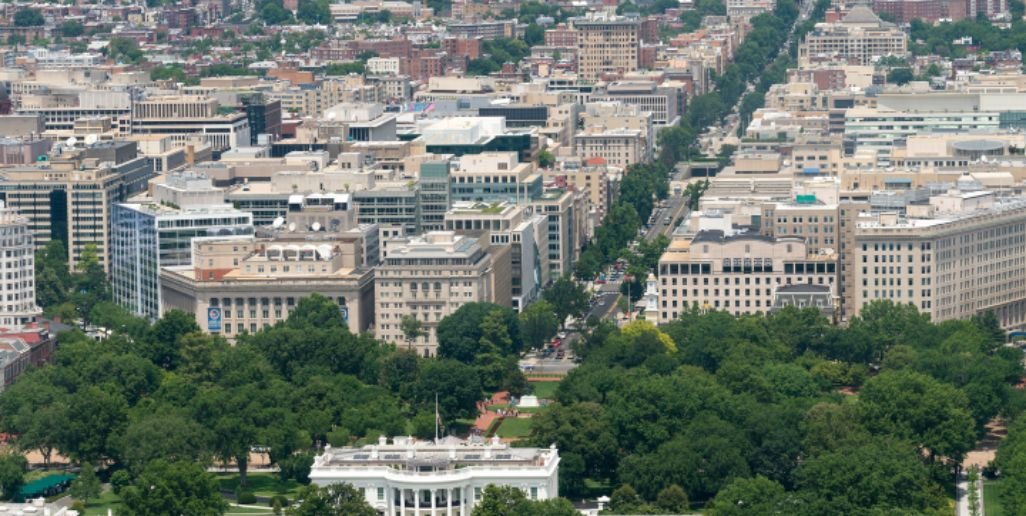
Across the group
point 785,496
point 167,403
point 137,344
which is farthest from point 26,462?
point 785,496

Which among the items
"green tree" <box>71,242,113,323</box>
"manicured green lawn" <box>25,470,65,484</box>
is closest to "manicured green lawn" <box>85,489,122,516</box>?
"manicured green lawn" <box>25,470,65,484</box>

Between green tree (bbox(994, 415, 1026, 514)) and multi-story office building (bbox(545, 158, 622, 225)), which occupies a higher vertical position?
multi-story office building (bbox(545, 158, 622, 225))

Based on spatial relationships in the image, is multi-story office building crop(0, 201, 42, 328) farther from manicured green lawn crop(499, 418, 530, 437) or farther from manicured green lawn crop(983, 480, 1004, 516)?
manicured green lawn crop(983, 480, 1004, 516)

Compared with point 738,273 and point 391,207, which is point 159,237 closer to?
point 391,207

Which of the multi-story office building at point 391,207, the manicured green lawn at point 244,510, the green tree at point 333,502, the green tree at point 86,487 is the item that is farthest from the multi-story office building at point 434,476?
the multi-story office building at point 391,207

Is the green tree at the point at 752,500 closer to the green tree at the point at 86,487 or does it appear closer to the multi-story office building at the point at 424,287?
the green tree at the point at 86,487

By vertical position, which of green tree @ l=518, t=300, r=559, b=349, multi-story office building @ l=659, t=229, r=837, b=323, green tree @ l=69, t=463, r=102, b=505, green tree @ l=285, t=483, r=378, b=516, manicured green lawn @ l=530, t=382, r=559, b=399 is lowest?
manicured green lawn @ l=530, t=382, r=559, b=399
